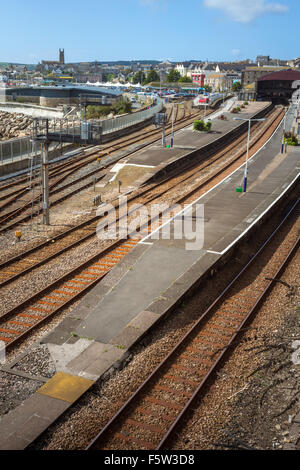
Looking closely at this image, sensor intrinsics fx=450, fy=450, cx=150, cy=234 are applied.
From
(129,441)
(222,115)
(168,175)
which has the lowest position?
(129,441)

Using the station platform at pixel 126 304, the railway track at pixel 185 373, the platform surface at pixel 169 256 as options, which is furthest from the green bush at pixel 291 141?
the railway track at pixel 185 373

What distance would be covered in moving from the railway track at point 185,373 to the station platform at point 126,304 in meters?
1.04

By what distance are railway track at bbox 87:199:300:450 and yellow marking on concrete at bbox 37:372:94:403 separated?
1.10 m

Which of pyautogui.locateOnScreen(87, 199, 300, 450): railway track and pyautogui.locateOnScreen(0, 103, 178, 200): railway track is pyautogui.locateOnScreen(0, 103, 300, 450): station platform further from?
pyautogui.locateOnScreen(0, 103, 178, 200): railway track

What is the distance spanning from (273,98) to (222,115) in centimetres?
3948

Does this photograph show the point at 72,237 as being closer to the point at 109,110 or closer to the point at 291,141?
the point at 291,141

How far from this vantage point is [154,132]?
49.4m

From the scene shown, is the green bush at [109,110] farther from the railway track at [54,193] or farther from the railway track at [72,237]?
the railway track at [72,237]

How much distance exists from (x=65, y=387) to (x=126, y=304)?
406 cm

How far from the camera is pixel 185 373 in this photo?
11.0 metres

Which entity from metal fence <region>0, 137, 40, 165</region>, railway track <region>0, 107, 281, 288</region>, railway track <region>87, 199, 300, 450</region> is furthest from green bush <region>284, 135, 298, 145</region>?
railway track <region>87, 199, 300, 450</region>

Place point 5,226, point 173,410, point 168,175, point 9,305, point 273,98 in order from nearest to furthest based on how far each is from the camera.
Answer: point 173,410 < point 9,305 < point 5,226 < point 168,175 < point 273,98
